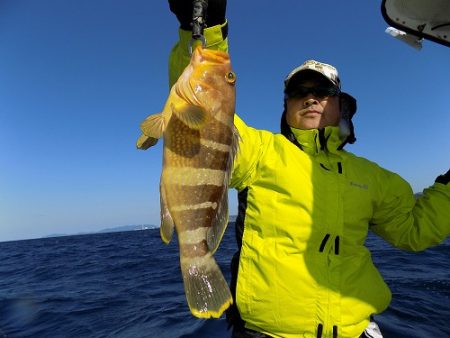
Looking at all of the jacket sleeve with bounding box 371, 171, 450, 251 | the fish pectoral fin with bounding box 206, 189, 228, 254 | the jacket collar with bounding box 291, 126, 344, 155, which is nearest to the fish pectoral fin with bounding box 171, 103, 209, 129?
the fish pectoral fin with bounding box 206, 189, 228, 254

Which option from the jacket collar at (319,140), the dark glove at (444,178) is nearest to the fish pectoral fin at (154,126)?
the jacket collar at (319,140)

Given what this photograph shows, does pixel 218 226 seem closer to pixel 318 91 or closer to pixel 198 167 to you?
pixel 198 167

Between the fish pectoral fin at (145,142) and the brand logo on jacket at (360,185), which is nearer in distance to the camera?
the fish pectoral fin at (145,142)

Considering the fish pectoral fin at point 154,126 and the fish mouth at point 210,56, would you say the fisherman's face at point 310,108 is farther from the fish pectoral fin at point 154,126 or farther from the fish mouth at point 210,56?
the fish pectoral fin at point 154,126

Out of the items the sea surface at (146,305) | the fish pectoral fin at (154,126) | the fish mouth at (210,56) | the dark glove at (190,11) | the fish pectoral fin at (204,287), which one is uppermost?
the dark glove at (190,11)

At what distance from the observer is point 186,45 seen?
2.49 metres

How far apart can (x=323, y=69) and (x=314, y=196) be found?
127 cm

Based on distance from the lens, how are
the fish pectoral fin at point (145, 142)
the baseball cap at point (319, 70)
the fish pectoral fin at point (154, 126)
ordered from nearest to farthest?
the fish pectoral fin at point (154, 126), the fish pectoral fin at point (145, 142), the baseball cap at point (319, 70)

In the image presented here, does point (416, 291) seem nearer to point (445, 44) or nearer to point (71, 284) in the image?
point (445, 44)

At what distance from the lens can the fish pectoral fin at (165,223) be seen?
6.68 ft

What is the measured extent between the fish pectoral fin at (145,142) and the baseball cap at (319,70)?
5.63 feet

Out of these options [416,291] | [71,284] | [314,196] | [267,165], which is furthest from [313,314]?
[71,284]

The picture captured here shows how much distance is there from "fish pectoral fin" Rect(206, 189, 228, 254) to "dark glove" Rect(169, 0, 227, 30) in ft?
4.02

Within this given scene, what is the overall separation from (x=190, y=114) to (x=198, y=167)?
1.05 ft
